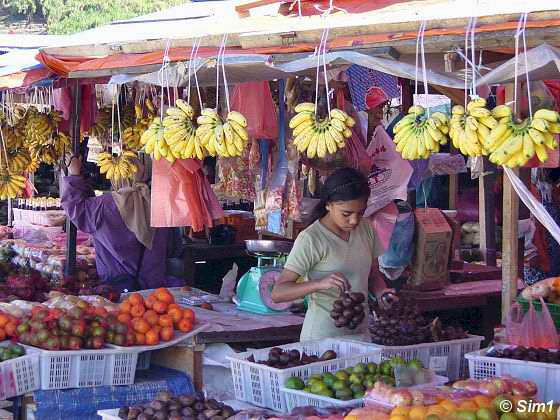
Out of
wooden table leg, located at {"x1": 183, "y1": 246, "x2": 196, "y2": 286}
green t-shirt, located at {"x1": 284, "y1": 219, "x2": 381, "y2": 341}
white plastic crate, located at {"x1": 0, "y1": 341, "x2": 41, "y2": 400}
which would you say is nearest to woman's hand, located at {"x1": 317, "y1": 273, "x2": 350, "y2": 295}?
green t-shirt, located at {"x1": 284, "y1": 219, "x2": 381, "y2": 341}

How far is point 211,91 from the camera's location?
6.48m

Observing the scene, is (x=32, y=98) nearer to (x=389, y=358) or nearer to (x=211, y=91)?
(x=211, y=91)

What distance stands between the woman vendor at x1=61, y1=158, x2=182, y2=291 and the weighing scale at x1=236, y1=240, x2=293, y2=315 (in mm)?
945

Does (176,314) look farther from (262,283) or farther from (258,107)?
(258,107)

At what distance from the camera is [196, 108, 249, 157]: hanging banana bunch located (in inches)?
164

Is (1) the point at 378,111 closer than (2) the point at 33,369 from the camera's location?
No

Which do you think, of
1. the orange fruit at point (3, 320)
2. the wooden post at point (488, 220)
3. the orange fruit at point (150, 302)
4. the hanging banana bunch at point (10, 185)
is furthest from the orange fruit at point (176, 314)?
the wooden post at point (488, 220)

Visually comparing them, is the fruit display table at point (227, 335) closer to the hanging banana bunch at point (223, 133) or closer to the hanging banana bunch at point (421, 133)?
the hanging banana bunch at point (223, 133)

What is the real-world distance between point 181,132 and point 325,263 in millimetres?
928

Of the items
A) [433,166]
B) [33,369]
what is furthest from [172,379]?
[433,166]

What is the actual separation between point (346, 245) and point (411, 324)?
1.54 ft

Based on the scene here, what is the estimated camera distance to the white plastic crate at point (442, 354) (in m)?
4.10

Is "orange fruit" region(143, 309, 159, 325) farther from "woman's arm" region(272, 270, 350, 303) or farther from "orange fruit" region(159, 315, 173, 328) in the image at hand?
"woman's arm" region(272, 270, 350, 303)

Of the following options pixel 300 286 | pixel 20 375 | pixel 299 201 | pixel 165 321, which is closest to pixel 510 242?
pixel 300 286
